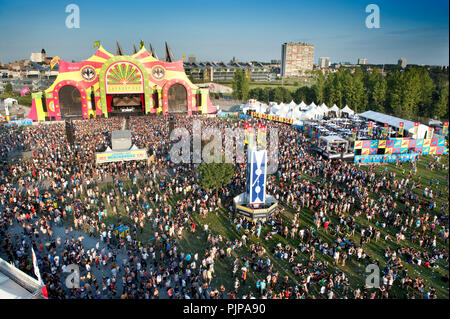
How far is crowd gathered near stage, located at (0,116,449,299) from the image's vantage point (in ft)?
41.2

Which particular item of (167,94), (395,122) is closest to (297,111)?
(395,122)

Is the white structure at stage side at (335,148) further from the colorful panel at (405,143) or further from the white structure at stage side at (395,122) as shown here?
the white structure at stage side at (395,122)

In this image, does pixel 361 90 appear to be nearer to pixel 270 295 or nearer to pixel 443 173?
pixel 443 173

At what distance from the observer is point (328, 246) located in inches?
604

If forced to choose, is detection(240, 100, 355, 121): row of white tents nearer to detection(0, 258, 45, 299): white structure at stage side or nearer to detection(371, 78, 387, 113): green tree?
detection(371, 78, 387, 113): green tree

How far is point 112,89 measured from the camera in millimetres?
41438

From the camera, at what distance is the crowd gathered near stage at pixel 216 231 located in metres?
12.6

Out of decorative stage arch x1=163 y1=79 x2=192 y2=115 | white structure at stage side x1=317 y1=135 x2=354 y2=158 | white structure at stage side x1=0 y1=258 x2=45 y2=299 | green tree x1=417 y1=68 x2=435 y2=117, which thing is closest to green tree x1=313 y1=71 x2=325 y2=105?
green tree x1=417 y1=68 x2=435 y2=117

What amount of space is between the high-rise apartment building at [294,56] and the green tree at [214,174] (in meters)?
179

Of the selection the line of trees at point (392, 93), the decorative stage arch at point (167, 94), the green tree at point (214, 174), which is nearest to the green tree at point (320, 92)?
the line of trees at point (392, 93)

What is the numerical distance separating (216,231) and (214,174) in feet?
12.9

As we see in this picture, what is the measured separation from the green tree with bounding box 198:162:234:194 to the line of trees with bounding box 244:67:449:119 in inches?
1454
